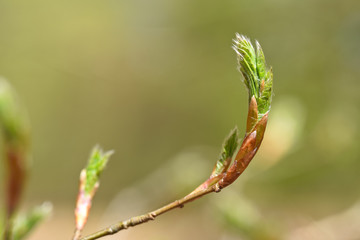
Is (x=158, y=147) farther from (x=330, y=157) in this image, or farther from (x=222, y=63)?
(x=330, y=157)

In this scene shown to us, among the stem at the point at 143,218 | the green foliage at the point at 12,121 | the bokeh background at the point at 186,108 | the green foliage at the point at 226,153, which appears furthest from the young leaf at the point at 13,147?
the bokeh background at the point at 186,108

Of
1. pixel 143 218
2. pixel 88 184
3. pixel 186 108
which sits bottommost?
pixel 143 218

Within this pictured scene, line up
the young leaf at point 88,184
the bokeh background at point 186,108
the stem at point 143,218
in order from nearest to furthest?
the stem at point 143,218 < the young leaf at point 88,184 < the bokeh background at point 186,108

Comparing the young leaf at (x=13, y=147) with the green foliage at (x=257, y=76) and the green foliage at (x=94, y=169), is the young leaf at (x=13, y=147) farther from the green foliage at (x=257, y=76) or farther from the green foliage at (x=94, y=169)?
the green foliage at (x=257, y=76)

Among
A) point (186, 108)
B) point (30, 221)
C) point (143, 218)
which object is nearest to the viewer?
point (143, 218)

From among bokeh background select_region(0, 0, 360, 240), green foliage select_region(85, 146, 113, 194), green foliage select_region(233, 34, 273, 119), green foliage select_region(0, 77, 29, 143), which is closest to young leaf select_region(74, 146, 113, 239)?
green foliage select_region(85, 146, 113, 194)

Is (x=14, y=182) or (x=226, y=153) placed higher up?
(x=14, y=182)

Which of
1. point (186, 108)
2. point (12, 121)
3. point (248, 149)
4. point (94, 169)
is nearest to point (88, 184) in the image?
point (94, 169)

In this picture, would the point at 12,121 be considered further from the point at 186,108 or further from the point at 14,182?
the point at 186,108
